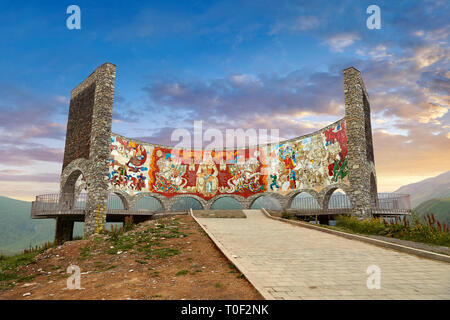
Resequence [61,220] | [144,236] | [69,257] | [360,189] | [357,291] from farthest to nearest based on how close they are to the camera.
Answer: [61,220] < [360,189] < [144,236] < [69,257] < [357,291]

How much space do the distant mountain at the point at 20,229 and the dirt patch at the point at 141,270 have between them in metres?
86.6

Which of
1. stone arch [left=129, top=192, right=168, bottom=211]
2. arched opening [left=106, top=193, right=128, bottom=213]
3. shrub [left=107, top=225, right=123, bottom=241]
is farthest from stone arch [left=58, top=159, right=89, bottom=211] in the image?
shrub [left=107, top=225, right=123, bottom=241]

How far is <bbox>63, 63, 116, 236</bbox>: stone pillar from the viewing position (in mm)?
18500

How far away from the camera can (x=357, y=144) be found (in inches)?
803

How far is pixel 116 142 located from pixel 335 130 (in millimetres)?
19642

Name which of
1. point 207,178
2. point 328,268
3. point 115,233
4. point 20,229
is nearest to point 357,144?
point 207,178

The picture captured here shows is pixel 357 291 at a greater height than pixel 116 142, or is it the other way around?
pixel 116 142

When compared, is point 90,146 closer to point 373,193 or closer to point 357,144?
point 357,144

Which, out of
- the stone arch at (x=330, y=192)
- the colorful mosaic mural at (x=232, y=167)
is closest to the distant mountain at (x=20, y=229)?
the colorful mosaic mural at (x=232, y=167)

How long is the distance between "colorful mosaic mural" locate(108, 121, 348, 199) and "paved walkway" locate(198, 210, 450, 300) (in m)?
14.2

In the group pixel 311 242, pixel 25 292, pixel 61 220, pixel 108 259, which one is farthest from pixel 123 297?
pixel 61 220

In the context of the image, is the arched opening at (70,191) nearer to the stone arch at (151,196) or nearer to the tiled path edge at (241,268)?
the stone arch at (151,196)
